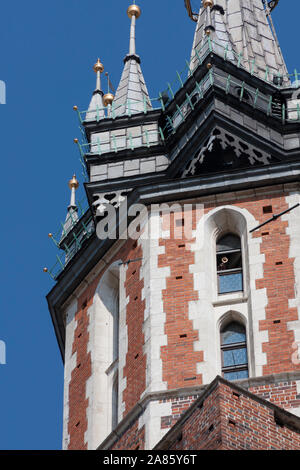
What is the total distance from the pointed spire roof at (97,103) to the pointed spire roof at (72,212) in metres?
2.24

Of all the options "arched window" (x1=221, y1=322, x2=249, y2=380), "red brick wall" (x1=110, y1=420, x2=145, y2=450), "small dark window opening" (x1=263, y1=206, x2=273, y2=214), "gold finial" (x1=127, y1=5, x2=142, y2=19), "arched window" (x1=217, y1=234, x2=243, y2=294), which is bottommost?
"red brick wall" (x1=110, y1=420, x2=145, y2=450)

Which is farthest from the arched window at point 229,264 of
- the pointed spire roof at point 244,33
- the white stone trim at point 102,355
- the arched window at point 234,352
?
the pointed spire roof at point 244,33

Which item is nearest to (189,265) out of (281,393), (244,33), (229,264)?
(229,264)

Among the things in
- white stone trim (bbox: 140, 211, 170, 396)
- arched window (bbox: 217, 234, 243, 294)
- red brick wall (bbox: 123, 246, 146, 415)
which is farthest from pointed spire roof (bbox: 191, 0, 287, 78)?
red brick wall (bbox: 123, 246, 146, 415)

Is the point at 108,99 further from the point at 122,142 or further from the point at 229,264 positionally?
the point at 229,264

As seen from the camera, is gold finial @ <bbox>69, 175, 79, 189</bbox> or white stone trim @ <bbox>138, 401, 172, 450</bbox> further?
gold finial @ <bbox>69, 175, 79, 189</bbox>

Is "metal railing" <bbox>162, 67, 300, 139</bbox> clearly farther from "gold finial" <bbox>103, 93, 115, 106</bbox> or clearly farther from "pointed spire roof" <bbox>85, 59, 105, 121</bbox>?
"gold finial" <bbox>103, 93, 115, 106</bbox>

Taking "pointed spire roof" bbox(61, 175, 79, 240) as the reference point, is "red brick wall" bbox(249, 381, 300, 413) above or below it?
below

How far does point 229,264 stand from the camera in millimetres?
35500

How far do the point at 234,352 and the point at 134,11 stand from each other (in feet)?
36.8

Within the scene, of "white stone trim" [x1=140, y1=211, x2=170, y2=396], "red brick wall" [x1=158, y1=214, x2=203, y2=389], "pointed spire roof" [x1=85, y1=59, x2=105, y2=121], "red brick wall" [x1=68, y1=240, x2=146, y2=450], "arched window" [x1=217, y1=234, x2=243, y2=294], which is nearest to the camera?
"red brick wall" [x1=158, y1=214, x2=203, y2=389]

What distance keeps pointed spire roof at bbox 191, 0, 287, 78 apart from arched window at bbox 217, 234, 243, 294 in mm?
5126

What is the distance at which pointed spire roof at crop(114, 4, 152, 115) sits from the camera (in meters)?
39.9

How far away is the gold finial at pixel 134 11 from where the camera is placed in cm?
4238
